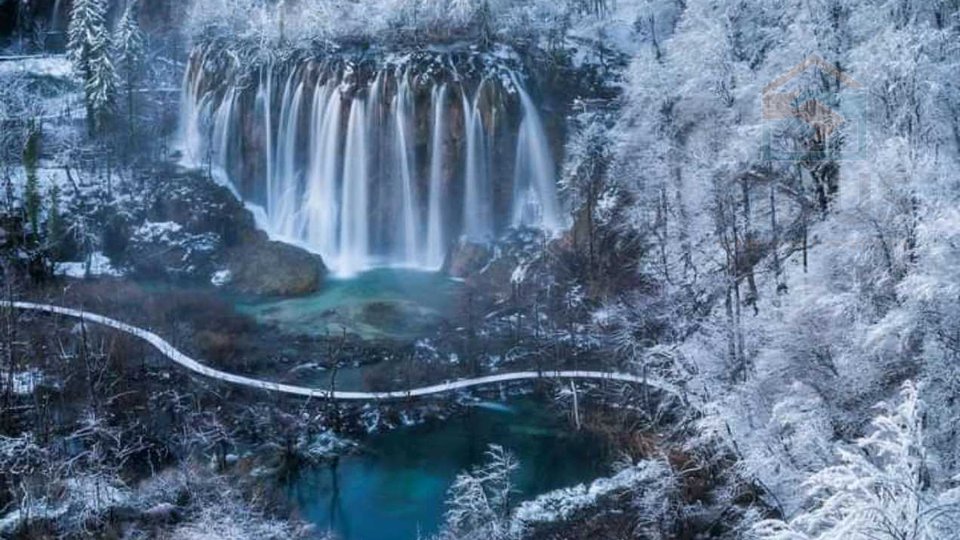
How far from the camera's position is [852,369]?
64.3ft

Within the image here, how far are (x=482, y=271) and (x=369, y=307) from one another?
5.65 meters

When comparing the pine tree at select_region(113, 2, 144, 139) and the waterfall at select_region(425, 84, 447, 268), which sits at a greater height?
the pine tree at select_region(113, 2, 144, 139)

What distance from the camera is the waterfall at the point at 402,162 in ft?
143

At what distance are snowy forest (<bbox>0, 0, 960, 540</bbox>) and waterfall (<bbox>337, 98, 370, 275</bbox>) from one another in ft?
0.40

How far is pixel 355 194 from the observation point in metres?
44.9

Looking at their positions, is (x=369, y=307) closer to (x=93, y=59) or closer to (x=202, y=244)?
(x=202, y=244)

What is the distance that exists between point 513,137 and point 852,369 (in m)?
26.4

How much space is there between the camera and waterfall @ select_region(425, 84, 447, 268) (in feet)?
143

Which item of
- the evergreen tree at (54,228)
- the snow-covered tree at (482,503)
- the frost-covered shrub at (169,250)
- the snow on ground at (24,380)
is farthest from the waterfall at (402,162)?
the snow-covered tree at (482,503)

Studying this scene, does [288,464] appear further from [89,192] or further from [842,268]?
[89,192]

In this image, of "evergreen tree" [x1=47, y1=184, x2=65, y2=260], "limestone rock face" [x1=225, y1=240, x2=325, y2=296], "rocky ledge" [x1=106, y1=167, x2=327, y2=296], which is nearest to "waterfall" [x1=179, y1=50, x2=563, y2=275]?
"limestone rock face" [x1=225, y1=240, x2=325, y2=296]

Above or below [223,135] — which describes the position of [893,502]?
below

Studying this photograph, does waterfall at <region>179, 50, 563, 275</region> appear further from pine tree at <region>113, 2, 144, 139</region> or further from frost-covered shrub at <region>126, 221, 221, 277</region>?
pine tree at <region>113, 2, 144, 139</region>

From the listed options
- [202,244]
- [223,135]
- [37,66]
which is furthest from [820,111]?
[37,66]
